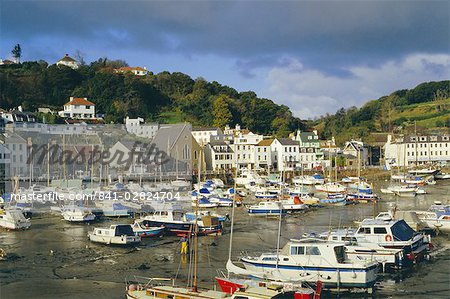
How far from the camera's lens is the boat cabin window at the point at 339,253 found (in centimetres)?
1838

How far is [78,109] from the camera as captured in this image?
87.8 meters

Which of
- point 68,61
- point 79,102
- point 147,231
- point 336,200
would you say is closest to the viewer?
point 147,231

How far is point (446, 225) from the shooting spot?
29.9 meters

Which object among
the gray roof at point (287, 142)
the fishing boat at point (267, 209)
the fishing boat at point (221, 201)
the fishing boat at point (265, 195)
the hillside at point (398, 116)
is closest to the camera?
the fishing boat at point (267, 209)

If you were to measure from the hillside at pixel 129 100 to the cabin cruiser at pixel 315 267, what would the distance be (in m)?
70.9

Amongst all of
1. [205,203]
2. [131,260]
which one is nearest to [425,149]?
[205,203]

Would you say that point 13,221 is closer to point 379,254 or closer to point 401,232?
point 379,254

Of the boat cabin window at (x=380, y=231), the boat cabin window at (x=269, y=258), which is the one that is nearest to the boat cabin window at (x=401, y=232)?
the boat cabin window at (x=380, y=231)

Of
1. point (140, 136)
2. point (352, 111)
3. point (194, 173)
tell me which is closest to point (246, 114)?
point (140, 136)

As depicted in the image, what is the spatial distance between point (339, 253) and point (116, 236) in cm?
1309

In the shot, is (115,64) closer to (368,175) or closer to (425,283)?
(368,175)

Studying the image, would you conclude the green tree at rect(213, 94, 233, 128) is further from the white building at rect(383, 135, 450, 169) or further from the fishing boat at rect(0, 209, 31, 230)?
the fishing boat at rect(0, 209, 31, 230)

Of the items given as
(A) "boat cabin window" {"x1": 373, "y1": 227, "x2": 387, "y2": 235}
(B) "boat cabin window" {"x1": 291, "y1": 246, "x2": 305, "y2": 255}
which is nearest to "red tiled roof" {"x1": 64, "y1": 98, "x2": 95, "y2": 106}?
(A) "boat cabin window" {"x1": 373, "y1": 227, "x2": 387, "y2": 235}

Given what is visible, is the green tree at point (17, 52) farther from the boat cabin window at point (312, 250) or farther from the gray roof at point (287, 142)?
the boat cabin window at point (312, 250)
